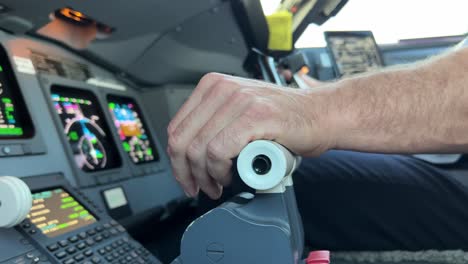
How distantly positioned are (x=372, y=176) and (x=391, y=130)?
337mm

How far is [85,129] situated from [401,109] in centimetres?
75

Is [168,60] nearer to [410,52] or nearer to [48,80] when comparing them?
[48,80]

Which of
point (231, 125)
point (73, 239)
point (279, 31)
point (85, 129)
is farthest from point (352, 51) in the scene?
point (231, 125)

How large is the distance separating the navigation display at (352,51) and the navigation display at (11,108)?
1763 mm

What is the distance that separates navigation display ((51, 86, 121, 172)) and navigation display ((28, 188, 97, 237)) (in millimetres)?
184

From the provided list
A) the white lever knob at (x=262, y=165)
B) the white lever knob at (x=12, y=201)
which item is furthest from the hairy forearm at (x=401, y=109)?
the white lever knob at (x=12, y=201)

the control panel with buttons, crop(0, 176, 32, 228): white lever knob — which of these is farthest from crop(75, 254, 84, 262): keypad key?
crop(0, 176, 32, 228): white lever knob

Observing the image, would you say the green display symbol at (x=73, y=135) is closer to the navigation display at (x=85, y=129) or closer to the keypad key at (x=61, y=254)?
the navigation display at (x=85, y=129)

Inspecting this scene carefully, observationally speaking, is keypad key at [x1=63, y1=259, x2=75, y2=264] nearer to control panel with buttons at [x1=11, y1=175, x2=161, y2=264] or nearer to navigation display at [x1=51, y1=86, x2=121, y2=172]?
control panel with buttons at [x1=11, y1=175, x2=161, y2=264]

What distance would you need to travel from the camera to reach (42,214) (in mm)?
711

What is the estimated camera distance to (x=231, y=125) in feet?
1.41

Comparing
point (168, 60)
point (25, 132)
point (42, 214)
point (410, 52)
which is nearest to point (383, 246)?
point (42, 214)

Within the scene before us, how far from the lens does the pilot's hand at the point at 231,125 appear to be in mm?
427

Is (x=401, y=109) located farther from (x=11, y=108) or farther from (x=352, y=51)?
(x=352, y=51)
